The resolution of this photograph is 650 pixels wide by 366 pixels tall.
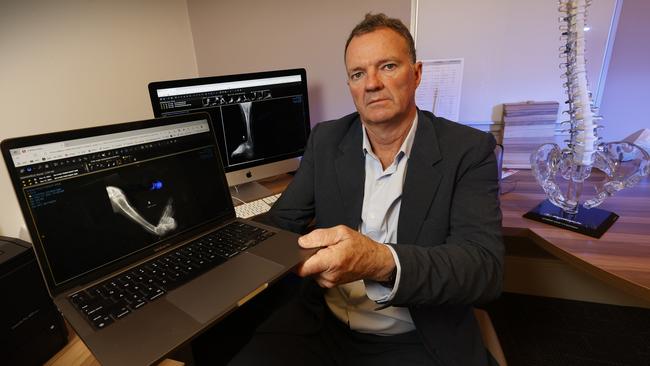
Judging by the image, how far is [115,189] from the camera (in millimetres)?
814

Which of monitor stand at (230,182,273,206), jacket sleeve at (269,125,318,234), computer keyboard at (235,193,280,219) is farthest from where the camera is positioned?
monitor stand at (230,182,273,206)

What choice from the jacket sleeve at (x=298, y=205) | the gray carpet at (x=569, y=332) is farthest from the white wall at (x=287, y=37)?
the gray carpet at (x=569, y=332)

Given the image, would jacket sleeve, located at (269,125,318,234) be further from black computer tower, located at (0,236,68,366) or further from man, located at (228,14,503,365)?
black computer tower, located at (0,236,68,366)

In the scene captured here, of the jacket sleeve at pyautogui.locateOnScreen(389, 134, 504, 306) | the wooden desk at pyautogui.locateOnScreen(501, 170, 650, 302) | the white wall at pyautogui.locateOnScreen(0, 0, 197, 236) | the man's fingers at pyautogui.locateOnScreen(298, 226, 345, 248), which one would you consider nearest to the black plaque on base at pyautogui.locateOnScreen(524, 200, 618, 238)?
the wooden desk at pyautogui.locateOnScreen(501, 170, 650, 302)

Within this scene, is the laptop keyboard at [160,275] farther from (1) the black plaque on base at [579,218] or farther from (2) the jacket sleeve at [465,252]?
(1) the black plaque on base at [579,218]

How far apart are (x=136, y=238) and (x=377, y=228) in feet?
2.15

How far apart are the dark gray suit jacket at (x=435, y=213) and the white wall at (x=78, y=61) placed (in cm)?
96

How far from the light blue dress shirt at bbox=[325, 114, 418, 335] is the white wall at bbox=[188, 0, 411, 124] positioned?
2.84 ft

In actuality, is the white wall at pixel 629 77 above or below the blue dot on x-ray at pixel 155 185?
above

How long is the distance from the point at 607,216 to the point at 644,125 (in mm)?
853

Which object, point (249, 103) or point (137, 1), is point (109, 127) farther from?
point (137, 1)

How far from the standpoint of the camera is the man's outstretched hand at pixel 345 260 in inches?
29.4

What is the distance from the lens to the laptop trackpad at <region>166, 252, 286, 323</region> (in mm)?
671

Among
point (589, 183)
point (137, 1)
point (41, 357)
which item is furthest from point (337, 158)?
point (137, 1)
